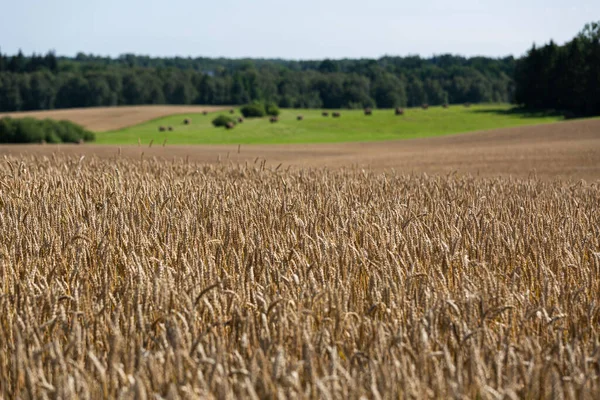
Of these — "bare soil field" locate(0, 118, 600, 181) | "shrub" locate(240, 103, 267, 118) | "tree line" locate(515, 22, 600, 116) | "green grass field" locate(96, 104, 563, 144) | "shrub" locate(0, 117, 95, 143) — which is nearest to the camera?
"bare soil field" locate(0, 118, 600, 181)

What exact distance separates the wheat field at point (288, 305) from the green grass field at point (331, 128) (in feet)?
115

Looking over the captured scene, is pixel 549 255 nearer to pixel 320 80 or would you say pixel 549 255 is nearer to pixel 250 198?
pixel 250 198

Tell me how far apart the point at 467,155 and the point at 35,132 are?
2685cm

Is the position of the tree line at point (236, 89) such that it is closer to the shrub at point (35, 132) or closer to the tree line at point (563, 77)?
the tree line at point (563, 77)

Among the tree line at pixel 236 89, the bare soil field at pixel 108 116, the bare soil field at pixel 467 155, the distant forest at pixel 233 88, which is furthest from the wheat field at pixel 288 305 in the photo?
the tree line at pixel 236 89

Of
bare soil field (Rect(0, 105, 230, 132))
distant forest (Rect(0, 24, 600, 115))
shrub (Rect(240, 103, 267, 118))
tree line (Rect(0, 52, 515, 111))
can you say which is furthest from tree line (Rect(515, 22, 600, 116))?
bare soil field (Rect(0, 105, 230, 132))

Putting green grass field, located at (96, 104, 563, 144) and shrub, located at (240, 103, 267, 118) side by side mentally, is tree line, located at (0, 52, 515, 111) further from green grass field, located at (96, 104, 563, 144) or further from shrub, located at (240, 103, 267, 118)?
green grass field, located at (96, 104, 563, 144)

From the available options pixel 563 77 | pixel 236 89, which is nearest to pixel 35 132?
pixel 563 77

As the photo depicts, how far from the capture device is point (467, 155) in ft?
76.7

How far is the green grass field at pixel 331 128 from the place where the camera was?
1719 inches

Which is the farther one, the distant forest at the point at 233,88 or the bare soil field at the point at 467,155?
the distant forest at the point at 233,88

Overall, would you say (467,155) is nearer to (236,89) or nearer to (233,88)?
(236,89)

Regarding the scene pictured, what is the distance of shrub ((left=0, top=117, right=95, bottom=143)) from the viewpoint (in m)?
41.1

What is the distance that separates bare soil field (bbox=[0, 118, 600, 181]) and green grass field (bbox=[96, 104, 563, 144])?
30.4 feet
